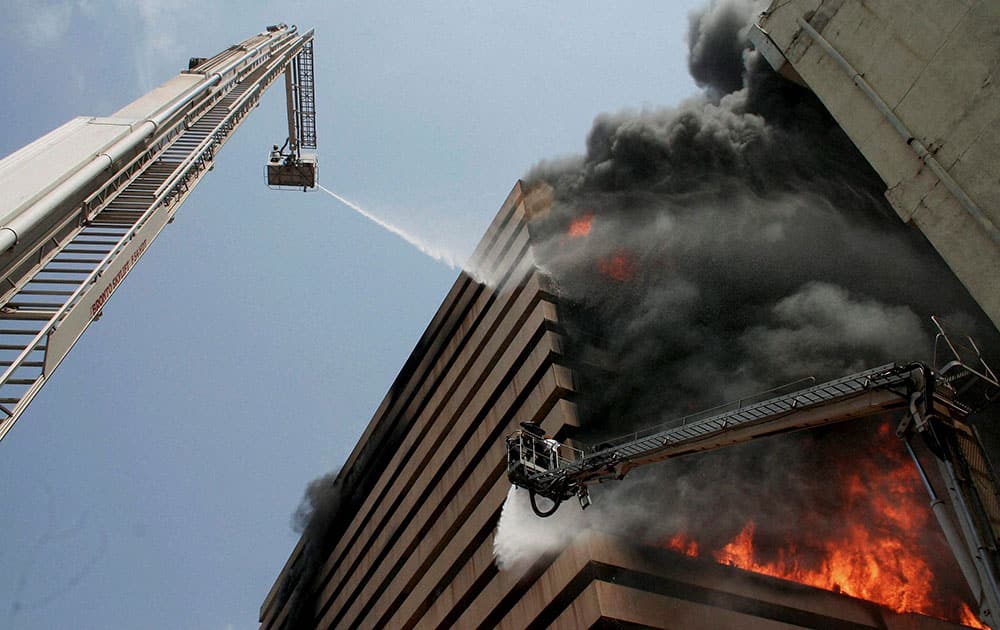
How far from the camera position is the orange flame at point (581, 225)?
25375mm

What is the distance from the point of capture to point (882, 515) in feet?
66.8

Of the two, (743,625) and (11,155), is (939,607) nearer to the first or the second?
(743,625)

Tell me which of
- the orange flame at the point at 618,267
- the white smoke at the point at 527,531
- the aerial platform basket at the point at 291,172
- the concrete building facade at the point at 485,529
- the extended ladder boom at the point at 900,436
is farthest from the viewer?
the aerial platform basket at the point at 291,172

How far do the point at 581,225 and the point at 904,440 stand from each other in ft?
58.1

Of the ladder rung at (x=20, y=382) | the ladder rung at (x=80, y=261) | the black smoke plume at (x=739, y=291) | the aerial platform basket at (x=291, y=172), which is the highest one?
the aerial platform basket at (x=291, y=172)

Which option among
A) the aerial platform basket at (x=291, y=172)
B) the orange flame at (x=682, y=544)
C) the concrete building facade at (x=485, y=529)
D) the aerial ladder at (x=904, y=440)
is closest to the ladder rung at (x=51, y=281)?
the aerial ladder at (x=904, y=440)

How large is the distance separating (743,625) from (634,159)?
16.9 metres

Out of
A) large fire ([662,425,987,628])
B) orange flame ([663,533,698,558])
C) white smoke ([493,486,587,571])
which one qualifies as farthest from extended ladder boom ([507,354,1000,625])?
large fire ([662,425,987,628])

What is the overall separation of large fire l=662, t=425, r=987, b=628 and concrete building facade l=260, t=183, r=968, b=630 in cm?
140

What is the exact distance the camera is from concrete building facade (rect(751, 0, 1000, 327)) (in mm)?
5871

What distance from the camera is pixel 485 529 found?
66.4 ft

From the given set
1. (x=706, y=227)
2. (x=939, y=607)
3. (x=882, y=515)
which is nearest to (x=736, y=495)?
(x=882, y=515)

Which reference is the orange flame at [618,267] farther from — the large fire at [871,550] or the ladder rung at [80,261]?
the ladder rung at [80,261]

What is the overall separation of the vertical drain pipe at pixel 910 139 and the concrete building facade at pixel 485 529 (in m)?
11.3
